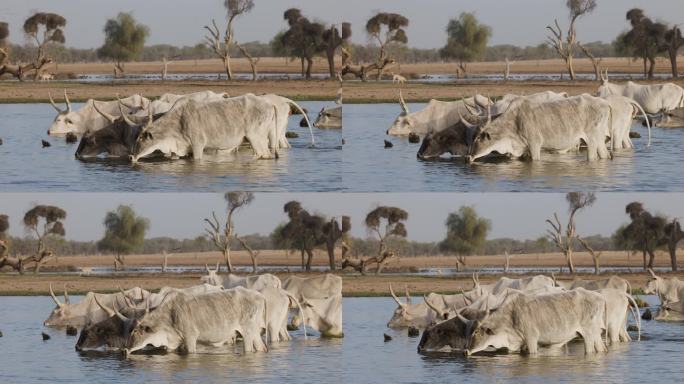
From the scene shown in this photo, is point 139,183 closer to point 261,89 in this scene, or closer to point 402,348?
point 402,348

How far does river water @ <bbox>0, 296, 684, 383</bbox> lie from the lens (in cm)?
2203

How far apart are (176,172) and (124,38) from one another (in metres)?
64.0

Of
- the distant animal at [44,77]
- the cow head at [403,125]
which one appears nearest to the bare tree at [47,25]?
the distant animal at [44,77]

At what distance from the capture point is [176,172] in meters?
28.5

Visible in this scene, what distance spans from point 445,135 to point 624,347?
6709 millimetres

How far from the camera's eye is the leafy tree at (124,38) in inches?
3558

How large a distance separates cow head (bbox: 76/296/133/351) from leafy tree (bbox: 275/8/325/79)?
33.5 m

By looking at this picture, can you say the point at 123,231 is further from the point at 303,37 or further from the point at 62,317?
the point at 62,317

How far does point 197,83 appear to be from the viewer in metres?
51.3

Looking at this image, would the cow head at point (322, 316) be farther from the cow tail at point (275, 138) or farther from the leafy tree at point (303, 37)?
the leafy tree at point (303, 37)

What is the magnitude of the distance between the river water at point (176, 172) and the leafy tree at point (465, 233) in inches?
2072

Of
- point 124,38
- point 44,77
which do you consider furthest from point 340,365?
point 124,38

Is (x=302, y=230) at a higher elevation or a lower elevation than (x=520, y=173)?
lower

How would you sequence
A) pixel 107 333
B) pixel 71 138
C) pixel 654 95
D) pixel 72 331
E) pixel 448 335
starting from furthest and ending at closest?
pixel 654 95 < pixel 71 138 < pixel 72 331 < pixel 107 333 < pixel 448 335
